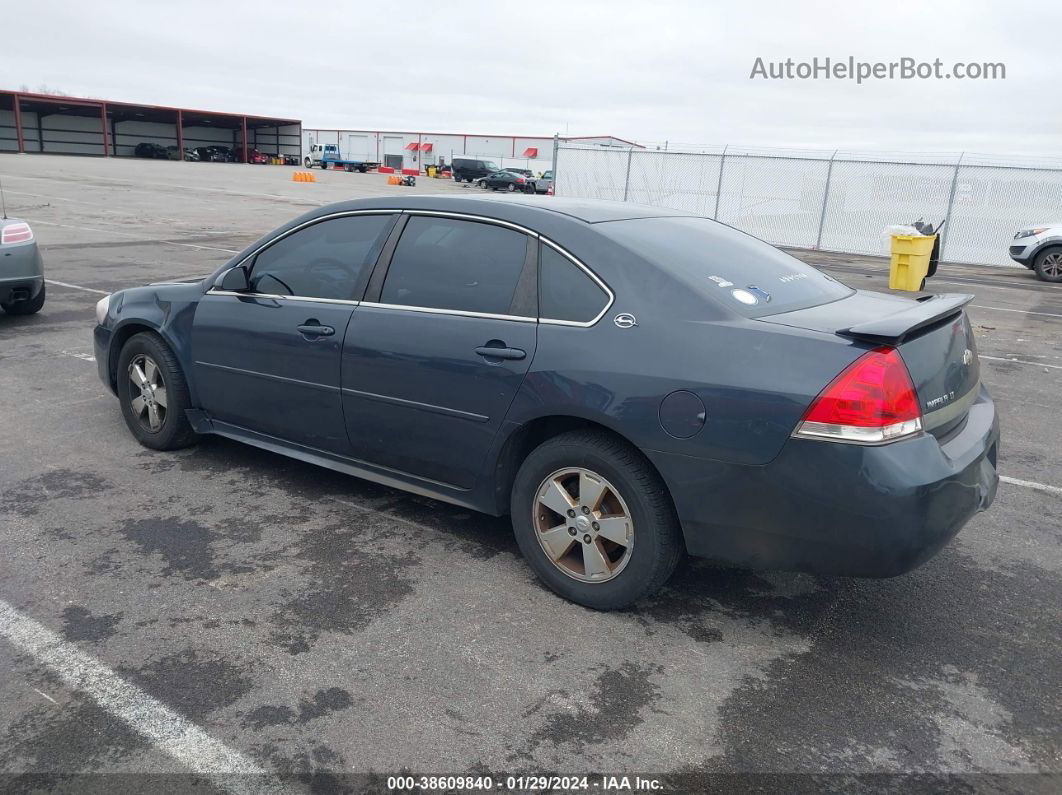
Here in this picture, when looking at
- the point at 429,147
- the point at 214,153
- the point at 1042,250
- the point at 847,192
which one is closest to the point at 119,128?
the point at 214,153

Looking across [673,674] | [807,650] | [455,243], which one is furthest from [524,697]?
[455,243]

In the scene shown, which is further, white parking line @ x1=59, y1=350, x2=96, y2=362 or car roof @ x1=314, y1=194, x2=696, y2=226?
white parking line @ x1=59, y1=350, x2=96, y2=362

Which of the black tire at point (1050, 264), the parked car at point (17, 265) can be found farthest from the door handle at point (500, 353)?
the black tire at point (1050, 264)

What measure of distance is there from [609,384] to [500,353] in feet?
1.72

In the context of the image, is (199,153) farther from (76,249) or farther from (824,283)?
(824,283)

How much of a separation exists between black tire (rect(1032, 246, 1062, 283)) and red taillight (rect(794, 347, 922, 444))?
17.5 m

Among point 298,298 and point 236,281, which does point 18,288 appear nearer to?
point 236,281

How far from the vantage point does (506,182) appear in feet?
163

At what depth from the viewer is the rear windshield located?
139 inches

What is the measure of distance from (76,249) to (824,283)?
582 inches

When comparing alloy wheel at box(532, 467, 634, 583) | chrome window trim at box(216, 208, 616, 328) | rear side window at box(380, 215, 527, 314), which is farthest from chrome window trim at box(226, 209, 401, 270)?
alloy wheel at box(532, 467, 634, 583)

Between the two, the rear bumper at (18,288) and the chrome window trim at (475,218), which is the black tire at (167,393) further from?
the rear bumper at (18,288)

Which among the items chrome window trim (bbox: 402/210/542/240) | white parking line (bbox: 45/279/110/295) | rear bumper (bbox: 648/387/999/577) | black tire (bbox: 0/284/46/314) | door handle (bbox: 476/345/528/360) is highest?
chrome window trim (bbox: 402/210/542/240)

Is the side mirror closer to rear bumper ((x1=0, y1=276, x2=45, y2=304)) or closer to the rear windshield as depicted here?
the rear windshield
